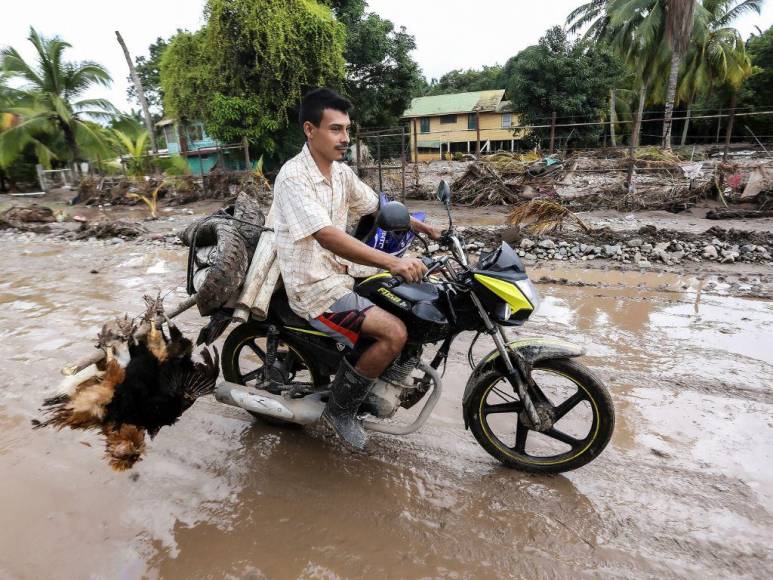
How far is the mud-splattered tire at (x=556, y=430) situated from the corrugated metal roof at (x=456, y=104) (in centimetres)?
3559

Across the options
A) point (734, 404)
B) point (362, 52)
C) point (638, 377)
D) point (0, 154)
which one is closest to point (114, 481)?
point (638, 377)

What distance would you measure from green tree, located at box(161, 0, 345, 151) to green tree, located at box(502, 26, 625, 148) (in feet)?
36.0

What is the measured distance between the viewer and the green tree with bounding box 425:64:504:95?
4931 centimetres

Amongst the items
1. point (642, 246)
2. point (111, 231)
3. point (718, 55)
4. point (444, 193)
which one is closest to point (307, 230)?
point (444, 193)

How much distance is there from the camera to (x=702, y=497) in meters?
2.50

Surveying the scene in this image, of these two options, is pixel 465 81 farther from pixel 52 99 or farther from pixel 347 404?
pixel 347 404

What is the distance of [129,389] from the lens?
2.41m

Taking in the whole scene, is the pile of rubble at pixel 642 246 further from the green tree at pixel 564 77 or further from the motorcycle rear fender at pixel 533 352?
the green tree at pixel 564 77

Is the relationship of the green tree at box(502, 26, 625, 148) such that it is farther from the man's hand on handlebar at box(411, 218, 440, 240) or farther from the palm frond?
the man's hand on handlebar at box(411, 218, 440, 240)

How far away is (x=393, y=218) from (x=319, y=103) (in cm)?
79

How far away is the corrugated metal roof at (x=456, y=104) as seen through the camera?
36344mm

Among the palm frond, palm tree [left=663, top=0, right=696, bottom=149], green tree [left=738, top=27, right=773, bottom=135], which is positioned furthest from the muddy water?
green tree [left=738, top=27, right=773, bottom=135]

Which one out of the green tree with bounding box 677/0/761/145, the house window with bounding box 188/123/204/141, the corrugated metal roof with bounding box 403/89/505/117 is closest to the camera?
the green tree with bounding box 677/0/761/145

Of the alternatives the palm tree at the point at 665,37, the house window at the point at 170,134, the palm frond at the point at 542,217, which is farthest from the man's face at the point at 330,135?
the house window at the point at 170,134
